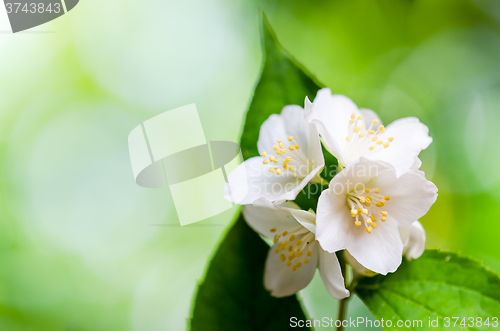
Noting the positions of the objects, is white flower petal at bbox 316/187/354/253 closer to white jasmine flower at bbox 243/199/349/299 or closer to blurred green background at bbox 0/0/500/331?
white jasmine flower at bbox 243/199/349/299

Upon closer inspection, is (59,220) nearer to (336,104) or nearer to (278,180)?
(278,180)

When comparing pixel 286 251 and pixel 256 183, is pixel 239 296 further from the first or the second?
pixel 256 183

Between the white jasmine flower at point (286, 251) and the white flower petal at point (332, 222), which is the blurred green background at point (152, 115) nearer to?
the white jasmine flower at point (286, 251)

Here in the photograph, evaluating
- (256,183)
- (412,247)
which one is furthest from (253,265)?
(412,247)

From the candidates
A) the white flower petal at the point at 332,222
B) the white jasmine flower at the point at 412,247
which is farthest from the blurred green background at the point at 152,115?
the white flower petal at the point at 332,222

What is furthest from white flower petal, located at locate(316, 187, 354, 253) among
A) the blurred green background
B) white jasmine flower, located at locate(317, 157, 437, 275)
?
the blurred green background

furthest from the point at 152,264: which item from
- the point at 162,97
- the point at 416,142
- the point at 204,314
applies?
the point at 416,142
